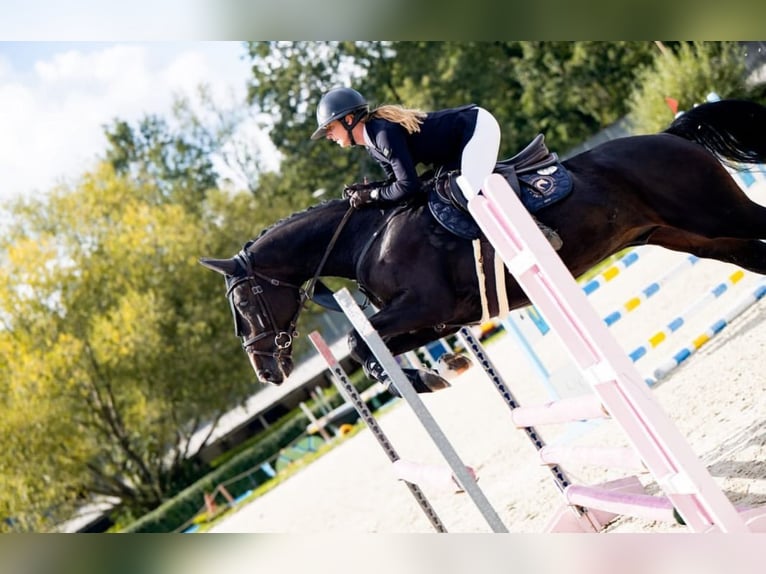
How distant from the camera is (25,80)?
13102 millimetres

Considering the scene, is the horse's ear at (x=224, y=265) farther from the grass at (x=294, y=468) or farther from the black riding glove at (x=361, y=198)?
the grass at (x=294, y=468)

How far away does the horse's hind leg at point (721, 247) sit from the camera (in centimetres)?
373

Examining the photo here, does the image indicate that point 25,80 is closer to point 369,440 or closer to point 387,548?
point 369,440

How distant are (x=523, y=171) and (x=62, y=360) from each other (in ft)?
45.1

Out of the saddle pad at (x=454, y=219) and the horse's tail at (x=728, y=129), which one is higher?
the saddle pad at (x=454, y=219)

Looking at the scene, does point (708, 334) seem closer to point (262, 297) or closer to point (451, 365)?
point (451, 365)

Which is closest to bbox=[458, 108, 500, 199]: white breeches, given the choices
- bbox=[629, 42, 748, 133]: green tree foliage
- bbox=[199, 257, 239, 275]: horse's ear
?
bbox=[199, 257, 239, 275]: horse's ear

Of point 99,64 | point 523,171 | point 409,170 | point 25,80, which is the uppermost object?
point 99,64

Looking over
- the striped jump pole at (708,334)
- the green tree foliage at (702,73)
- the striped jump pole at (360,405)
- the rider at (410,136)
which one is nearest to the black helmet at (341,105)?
the rider at (410,136)

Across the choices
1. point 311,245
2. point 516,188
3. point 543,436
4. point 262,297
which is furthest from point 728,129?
point 543,436

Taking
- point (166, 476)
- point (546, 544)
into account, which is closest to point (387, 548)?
point (546, 544)

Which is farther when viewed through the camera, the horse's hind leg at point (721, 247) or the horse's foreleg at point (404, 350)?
the horse's hind leg at point (721, 247)

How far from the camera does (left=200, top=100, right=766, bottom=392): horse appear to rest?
342 cm

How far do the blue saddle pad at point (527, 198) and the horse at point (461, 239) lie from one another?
0.04 metres
